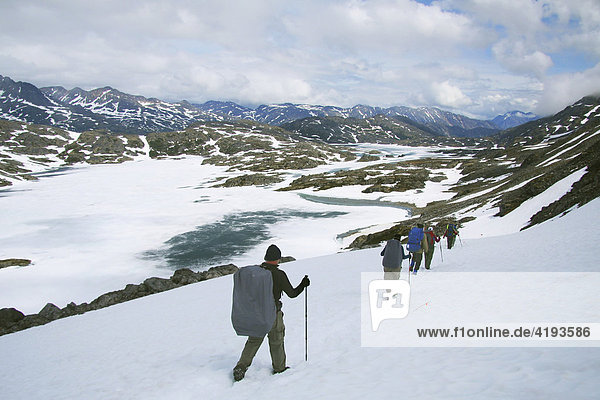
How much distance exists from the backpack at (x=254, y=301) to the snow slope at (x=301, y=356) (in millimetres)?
1422

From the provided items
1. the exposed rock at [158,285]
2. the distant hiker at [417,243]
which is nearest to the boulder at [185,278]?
the exposed rock at [158,285]

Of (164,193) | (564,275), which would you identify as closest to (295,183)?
(164,193)

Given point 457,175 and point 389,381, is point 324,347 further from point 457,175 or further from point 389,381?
point 457,175

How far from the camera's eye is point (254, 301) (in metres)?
6.42

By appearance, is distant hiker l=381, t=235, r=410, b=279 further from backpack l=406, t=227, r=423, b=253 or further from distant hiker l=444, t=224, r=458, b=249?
distant hiker l=444, t=224, r=458, b=249

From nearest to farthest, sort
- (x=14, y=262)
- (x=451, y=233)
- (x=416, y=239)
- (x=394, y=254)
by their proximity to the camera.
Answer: (x=394, y=254), (x=416, y=239), (x=451, y=233), (x=14, y=262)

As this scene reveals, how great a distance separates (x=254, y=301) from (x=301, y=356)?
2.95 meters

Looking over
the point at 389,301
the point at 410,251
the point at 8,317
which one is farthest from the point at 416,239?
the point at 8,317

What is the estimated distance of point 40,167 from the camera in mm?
164875

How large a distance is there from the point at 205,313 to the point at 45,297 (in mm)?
20068

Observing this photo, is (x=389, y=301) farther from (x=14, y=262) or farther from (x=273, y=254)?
(x=14, y=262)

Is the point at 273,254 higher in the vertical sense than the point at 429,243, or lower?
higher

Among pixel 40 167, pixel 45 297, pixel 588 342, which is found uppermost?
pixel 40 167

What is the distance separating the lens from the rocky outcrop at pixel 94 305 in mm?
18297
